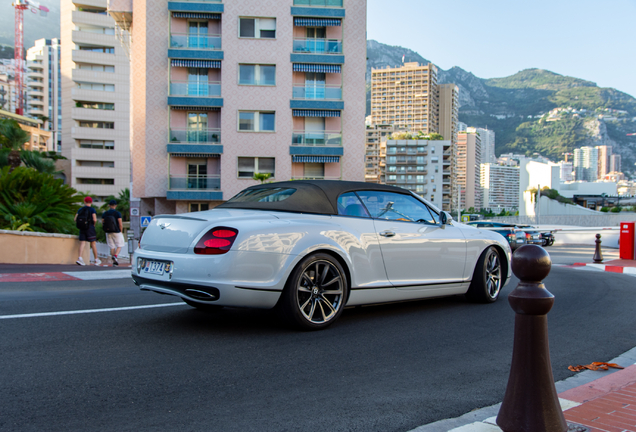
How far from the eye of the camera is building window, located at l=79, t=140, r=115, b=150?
75.6 metres

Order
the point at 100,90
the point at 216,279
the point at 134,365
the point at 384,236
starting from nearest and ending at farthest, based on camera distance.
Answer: the point at 134,365 < the point at 216,279 < the point at 384,236 < the point at 100,90

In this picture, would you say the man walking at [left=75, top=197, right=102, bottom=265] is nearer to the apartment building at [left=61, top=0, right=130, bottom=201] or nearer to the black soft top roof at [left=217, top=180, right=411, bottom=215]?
the black soft top roof at [left=217, top=180, right=411, bottom=215]

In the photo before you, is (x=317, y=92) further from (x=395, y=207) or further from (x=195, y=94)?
(x=395, y=207)

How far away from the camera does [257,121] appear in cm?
3909

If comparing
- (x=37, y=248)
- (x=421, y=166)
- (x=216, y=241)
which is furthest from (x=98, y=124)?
(x=421, y=166)

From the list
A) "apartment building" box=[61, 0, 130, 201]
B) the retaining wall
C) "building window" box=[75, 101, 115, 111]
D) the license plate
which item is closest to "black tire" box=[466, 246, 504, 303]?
Answer: the license plate

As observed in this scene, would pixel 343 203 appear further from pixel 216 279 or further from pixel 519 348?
pixel 519 348

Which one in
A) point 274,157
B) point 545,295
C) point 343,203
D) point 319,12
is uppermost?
point 319,12

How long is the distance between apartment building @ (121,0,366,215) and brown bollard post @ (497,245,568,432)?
3638 centimetres

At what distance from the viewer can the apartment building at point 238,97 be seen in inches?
1517

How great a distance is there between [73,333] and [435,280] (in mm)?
3771

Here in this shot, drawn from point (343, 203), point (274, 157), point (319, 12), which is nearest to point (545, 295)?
point (343, 203)

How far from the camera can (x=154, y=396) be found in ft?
10.3

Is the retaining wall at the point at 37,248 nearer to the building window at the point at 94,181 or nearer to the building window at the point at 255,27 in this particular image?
the building window at the point at 255,27
